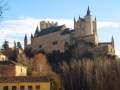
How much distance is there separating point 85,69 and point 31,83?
18.9 metres

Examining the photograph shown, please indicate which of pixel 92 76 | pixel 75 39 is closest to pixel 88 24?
pixel 75 39

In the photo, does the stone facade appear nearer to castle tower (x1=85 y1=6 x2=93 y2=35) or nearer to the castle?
the castle

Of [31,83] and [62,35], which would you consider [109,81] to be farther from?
[62,35]

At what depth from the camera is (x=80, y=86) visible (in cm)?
6359

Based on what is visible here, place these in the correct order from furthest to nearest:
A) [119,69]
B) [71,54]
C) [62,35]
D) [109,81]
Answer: [62,35] < [71,54] < [119,69] < [109,81]

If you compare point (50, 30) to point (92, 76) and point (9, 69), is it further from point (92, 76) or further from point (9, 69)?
point (92, 76)

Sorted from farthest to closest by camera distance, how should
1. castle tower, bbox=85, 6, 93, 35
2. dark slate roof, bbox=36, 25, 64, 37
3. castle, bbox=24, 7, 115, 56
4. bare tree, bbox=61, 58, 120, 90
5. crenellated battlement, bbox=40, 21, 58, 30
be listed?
crenellated battlement, bbox=40, 21, 58, 30 < dark slate roof, bbox=36, 25, 64, 37 < castle tower, bbox=85, 6, 93, 35 < castle, bbox=24, 7, 115, 56 < bare tree, bbox=61, 58, 120, 90

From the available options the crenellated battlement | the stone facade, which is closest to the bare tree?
the stone facade

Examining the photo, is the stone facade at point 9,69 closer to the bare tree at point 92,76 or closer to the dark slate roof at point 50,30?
the bare tree at point 92,76

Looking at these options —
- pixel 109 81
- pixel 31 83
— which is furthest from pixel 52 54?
pixel 31 83

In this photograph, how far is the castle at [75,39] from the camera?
334 feet

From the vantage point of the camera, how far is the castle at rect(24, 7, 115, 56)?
101750 mm

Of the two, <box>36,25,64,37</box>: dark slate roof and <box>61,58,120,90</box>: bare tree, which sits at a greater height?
<box>36,25,64,37</box>: dark slate roof

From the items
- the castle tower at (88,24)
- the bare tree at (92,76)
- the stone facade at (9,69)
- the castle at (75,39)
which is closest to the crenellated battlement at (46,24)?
the castle at (75,39)
